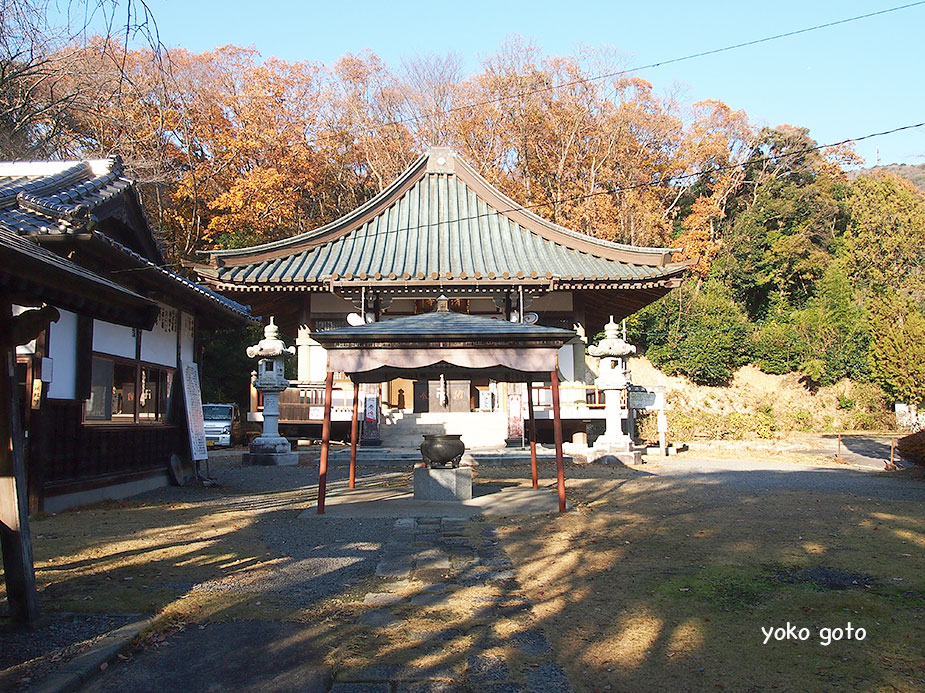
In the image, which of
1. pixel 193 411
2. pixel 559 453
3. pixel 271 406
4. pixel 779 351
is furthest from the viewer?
pixel 779 351

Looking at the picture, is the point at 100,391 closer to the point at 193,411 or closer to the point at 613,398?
the point at 193,411

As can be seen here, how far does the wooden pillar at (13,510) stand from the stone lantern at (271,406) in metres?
11.9

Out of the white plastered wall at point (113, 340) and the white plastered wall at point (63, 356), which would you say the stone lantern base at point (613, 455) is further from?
the white plastered wall at point (63, 356)

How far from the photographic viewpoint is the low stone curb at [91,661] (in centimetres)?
325

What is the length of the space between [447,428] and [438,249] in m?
4.76

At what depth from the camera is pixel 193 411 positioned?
1302cm

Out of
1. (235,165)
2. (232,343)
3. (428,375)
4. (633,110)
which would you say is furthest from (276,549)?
(633,110)

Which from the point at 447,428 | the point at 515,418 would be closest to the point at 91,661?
the point at 515,418

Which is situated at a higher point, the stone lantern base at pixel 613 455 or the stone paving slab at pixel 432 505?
the stone lantern base at pixel 613 455

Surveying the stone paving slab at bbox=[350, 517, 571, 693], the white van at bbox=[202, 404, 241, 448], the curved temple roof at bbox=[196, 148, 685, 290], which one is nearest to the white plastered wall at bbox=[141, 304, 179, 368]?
the curved temple roof at bbox=[196, 148, 685, 290]

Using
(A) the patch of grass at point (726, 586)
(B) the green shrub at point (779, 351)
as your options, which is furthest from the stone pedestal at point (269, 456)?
(B) the green shrub at point (779, 351)

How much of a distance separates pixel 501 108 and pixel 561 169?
407 cm

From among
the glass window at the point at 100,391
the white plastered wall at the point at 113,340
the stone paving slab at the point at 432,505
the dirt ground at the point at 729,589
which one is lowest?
the dirt ground at the point at 729,589

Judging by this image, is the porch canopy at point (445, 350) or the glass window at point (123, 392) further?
the glass window at point (123, 392)
